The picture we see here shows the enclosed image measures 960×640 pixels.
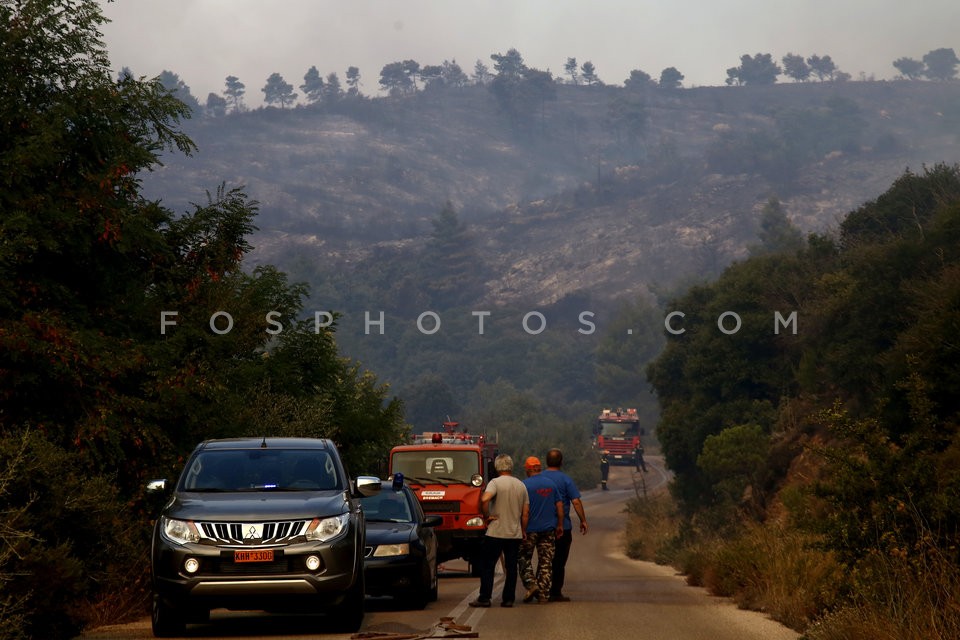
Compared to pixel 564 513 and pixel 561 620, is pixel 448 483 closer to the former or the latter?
pixel 564 513

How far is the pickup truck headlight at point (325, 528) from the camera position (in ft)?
42.3

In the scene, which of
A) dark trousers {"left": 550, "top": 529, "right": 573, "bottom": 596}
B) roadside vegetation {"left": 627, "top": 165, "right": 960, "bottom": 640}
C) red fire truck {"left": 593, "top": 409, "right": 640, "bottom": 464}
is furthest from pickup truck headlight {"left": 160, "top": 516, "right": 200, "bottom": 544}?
red fire truck {"left": 593, "top": 409, "right": 640, "bottom": 464}

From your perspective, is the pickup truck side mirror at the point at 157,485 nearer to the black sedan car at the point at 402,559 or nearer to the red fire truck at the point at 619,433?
the black sedan car at the point at 402,559

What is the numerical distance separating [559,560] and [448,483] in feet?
27.4

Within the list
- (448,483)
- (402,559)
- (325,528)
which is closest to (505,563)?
(402,559)

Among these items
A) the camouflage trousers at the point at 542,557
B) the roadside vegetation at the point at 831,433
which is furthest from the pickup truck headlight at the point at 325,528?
the camouflage trousers at the point at 542,557

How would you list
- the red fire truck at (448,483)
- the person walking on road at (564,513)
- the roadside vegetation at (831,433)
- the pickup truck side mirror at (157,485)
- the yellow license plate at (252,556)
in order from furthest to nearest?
1. the red fire truck at (448,483)
2. the person walking on road at (564,513)
3. the roadside vegetation at (831,433)
4. the pickup truck side mirror at (157,485)
5. the yellow license plate at (252,556)

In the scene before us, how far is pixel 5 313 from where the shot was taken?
20.8 meters

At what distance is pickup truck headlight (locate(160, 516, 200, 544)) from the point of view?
12.7 meters

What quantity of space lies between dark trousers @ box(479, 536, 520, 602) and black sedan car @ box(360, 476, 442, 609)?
0.72 meters

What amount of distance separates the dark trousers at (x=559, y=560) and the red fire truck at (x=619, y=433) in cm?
7271

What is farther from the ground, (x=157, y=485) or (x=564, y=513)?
(x=157, y=485)

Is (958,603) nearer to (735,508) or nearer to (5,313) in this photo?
(5,313)

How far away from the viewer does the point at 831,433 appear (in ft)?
122
